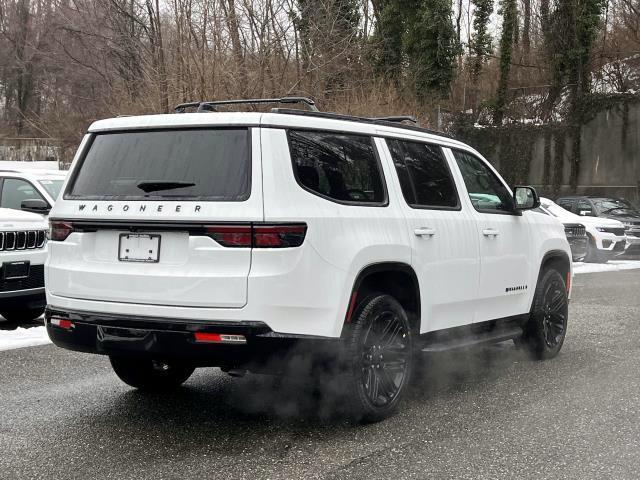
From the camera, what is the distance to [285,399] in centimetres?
563

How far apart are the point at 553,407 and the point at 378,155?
2098 millimetres

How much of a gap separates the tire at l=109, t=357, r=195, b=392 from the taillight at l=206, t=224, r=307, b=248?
5.18 ft

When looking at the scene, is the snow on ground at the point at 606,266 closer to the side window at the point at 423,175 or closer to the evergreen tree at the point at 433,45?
the side window at the point at 423,175

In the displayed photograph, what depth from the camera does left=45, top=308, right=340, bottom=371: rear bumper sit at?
432 cm

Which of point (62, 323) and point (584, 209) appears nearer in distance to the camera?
point (62, 323)

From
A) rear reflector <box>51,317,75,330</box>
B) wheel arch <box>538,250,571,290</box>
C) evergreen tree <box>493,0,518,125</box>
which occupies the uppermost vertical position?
evergreen tree <box>493,0,518,125</box>

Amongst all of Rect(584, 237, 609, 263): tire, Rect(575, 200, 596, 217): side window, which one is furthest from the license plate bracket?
Rect(575, 200, 596, 217): side window

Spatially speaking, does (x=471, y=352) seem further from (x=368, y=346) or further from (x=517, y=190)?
(x=368, y=346)

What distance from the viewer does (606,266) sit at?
17.9 meters

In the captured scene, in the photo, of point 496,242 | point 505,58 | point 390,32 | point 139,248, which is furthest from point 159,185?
point 505,58

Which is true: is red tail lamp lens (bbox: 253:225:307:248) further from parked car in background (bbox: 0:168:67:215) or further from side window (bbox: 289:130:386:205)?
parked car in background (bbox: 0:168:67:215)

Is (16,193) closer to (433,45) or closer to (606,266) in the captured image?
(606,266)

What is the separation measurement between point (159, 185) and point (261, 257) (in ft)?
2.61

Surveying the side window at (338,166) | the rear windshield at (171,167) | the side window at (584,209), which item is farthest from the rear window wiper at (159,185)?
the side window at (584,209)
